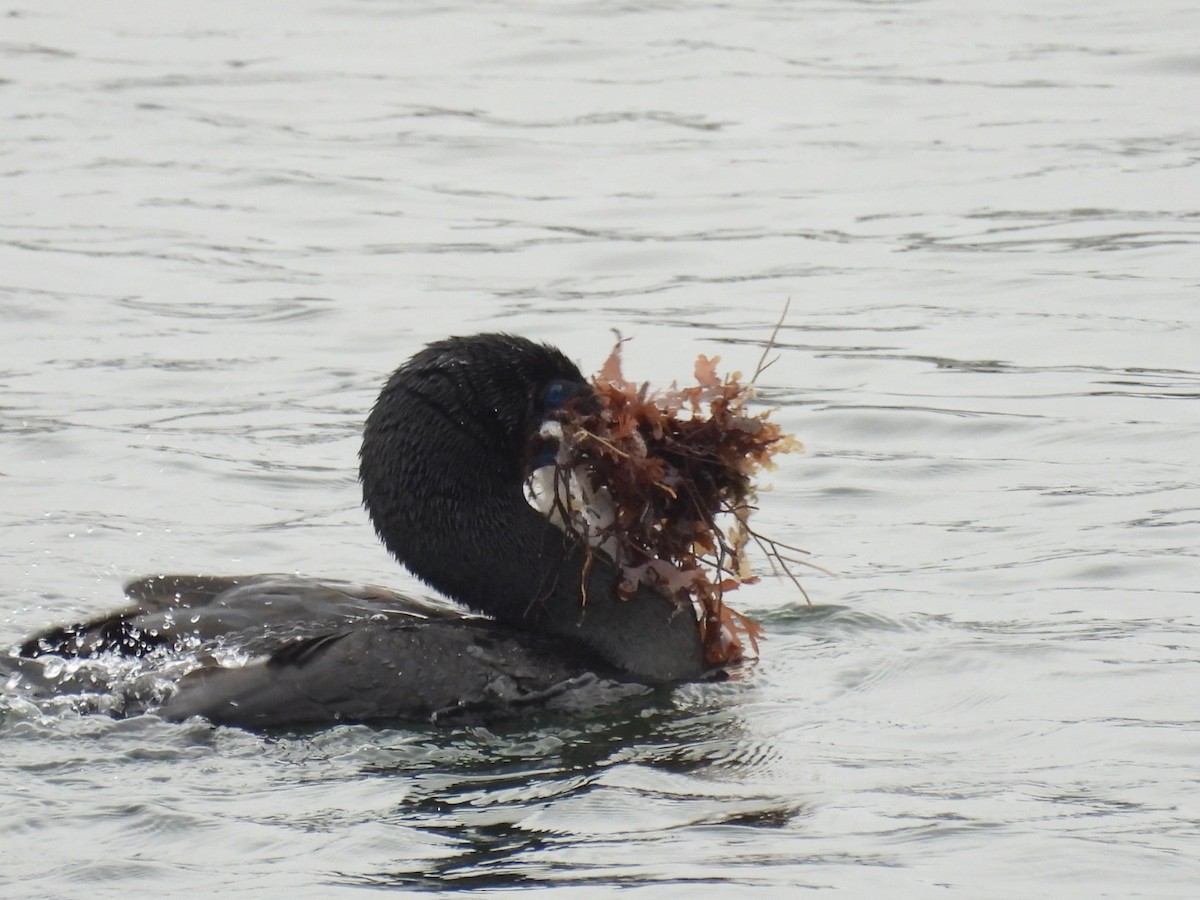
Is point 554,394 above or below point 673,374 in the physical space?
above

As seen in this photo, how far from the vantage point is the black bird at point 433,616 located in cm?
762

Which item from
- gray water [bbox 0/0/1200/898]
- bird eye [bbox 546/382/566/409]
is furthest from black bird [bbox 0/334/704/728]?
gray water [bbox 0/0/1200/898]

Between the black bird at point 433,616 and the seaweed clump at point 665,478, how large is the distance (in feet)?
0.30

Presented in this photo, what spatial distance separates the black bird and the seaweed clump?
0.30ft

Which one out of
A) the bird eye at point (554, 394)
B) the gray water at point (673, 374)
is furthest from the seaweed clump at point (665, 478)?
the gray water at point (673, 374)

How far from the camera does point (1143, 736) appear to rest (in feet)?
25.0

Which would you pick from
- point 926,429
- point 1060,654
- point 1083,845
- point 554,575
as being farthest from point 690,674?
point 926,429

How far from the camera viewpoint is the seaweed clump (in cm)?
810

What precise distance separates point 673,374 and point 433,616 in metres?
4.48

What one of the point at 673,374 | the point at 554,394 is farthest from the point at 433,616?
the point at 673,374

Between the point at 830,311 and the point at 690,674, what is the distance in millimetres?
5542

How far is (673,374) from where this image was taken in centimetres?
1244

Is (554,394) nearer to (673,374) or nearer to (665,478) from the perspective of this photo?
(665,478)

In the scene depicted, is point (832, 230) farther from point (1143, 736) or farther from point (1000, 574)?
point (1143, 736)
